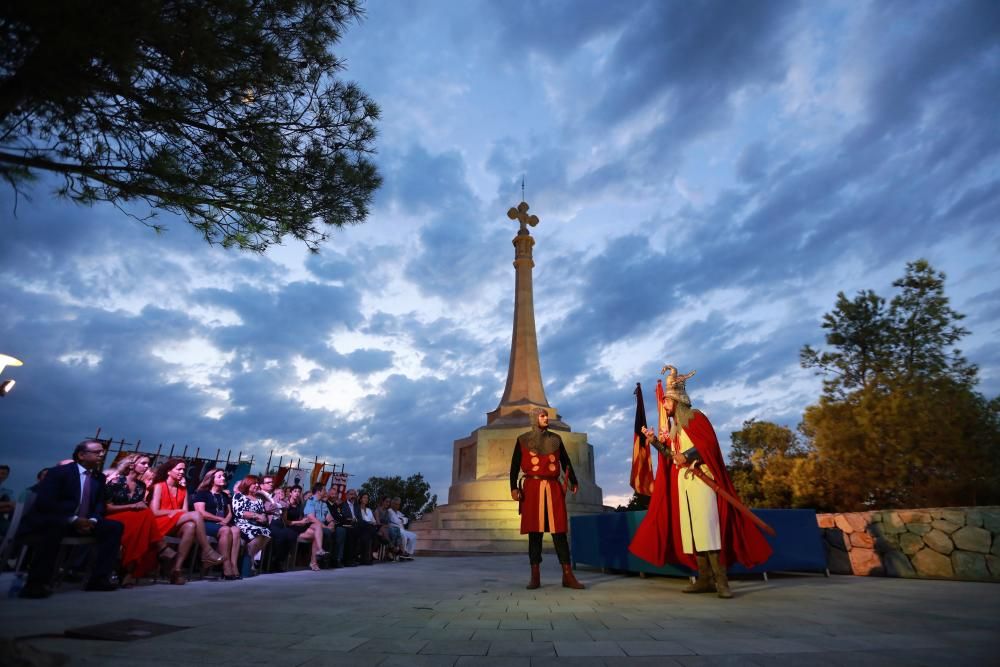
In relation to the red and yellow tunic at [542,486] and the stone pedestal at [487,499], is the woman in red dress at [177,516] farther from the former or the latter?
the stone pedestal at [487,499]

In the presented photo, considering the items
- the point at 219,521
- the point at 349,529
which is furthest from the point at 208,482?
the point at 349,529

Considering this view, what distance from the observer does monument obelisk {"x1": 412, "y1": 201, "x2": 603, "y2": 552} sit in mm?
15148

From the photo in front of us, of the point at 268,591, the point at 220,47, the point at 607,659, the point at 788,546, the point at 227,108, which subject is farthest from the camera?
the point at 788,546

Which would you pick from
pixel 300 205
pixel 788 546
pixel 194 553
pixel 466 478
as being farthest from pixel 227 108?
pixel 466 478

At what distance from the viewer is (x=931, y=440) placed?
8.46m

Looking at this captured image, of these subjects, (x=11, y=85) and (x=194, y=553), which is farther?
(x=194, y=553)

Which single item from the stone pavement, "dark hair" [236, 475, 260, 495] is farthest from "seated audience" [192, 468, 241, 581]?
the stone pavement

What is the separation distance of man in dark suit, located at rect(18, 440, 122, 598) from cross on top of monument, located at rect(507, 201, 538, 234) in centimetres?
1902

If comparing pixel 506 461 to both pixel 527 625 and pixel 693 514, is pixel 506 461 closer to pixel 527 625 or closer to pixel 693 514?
pixel 693 514

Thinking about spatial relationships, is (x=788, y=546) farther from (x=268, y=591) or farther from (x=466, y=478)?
(x=466, y=478)

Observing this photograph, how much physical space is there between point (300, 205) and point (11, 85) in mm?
1958

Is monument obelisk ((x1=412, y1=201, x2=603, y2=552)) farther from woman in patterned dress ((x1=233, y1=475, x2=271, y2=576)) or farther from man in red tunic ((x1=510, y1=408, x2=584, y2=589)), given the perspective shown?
man in red tunic ((x1=510, y1=408, x2=584, y2=589))

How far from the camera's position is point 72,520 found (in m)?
5.01

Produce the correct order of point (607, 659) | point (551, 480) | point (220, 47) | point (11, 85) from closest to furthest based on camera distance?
point (607, 659) → point (11, 85) → point (220, 47) → point (551, 480)
